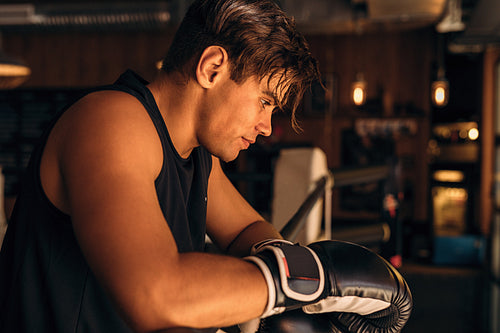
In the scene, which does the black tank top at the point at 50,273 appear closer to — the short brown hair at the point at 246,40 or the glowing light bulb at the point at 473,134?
the short brown hair at the point at 246,40

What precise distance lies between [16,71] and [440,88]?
4259 mm

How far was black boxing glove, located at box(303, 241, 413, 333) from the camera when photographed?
2.52 feet

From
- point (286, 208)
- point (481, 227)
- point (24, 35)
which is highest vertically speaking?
point (24, 35)

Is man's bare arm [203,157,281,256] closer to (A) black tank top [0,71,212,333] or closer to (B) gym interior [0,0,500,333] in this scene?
(A) black tank top [0,71,212,333]

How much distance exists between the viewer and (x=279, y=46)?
34.0 inches

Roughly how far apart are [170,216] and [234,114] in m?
0.24

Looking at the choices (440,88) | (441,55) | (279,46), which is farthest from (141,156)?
(441,55)

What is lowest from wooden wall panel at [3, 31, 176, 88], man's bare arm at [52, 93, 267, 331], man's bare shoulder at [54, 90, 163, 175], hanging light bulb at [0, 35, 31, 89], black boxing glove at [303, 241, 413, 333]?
black boxing glove at [303, 241, 413, 333]

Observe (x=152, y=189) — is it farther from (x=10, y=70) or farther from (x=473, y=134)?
(x=473, y=134)

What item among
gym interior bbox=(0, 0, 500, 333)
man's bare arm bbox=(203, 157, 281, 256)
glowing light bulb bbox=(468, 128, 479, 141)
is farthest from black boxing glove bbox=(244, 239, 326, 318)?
glowing light bulb bbox=(468, 128, 479, 141)

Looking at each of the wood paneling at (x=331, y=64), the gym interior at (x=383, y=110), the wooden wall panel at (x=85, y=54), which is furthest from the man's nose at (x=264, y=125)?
the wooden wall panel at (x=85, y=54)

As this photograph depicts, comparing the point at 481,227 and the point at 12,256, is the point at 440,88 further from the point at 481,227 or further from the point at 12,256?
the point at 12,256

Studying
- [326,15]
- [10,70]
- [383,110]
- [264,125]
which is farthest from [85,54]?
[264,125]

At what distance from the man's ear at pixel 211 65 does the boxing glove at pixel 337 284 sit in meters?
0.33
